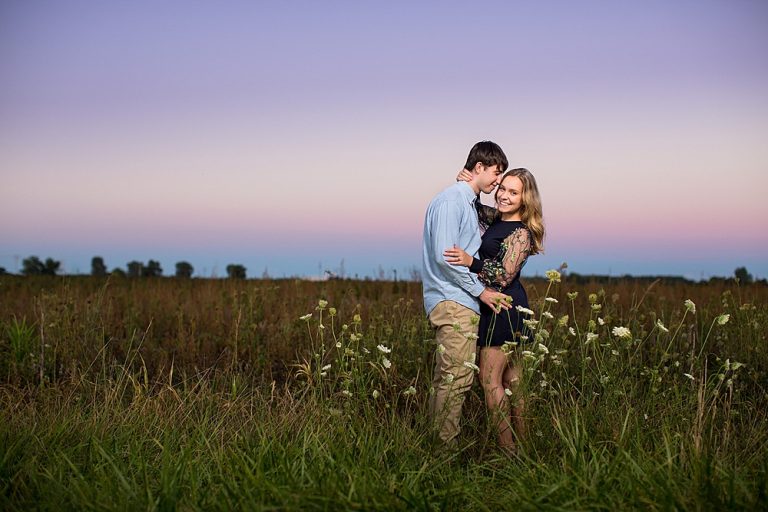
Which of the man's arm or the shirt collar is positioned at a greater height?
the shirt collar

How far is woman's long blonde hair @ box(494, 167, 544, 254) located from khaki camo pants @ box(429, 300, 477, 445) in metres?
0.65

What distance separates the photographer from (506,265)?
464 cm

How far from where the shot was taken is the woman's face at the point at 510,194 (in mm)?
4637

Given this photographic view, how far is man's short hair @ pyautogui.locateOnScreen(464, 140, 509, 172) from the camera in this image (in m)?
4.66

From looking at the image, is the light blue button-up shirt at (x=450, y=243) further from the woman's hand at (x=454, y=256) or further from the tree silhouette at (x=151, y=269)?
the tree silhouette at (x=151, y=269)

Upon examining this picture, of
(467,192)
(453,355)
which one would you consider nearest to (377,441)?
(453,355)

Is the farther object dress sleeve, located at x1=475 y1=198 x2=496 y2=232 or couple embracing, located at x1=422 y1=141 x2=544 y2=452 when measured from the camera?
dress sleeve, located at x1=475 y1=198 x2=496 y2=232

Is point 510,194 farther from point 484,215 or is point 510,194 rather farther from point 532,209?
point 484,215

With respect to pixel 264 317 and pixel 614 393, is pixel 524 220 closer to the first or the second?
pixel 614 393

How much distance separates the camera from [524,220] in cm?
476

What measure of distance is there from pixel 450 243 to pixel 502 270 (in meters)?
0.40

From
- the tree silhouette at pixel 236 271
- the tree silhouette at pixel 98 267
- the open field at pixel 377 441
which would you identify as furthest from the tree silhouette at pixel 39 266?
the open field at pixel 377 441

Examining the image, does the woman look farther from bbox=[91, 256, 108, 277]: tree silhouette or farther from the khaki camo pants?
bbox=[91, 256, 108, 277]: tree silhouette

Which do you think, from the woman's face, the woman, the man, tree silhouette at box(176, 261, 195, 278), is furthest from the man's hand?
tree silhouette at box(176, 261, 195, 278)
